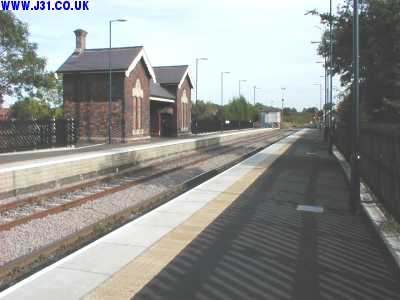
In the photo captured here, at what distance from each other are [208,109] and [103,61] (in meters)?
67.0

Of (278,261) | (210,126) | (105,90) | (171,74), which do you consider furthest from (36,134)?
(210,126)

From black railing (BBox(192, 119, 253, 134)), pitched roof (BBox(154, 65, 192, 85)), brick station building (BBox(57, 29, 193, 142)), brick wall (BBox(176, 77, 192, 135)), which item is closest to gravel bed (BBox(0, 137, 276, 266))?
brick station building (BBox(57, 29, 193, 142))

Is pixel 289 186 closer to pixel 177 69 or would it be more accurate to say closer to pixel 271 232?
pixel 271 232

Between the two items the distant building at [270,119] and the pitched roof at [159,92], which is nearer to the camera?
the pitched roof at [159,92]

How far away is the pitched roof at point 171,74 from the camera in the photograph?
52.2m

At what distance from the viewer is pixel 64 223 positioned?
9469 millimetres

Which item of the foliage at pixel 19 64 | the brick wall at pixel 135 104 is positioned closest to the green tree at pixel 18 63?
the foliage at pixel 19 64

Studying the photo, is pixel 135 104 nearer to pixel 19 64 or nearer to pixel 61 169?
pixel 19 64

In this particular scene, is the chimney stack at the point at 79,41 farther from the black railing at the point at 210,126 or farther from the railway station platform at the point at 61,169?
the black railing at the point at 210,126

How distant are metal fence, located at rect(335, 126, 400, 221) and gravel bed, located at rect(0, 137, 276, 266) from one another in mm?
5754

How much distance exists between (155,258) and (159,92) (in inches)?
1693

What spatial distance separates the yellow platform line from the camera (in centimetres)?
528

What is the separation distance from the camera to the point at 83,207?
1111 centimetres

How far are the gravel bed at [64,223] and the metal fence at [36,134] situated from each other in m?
13.1
